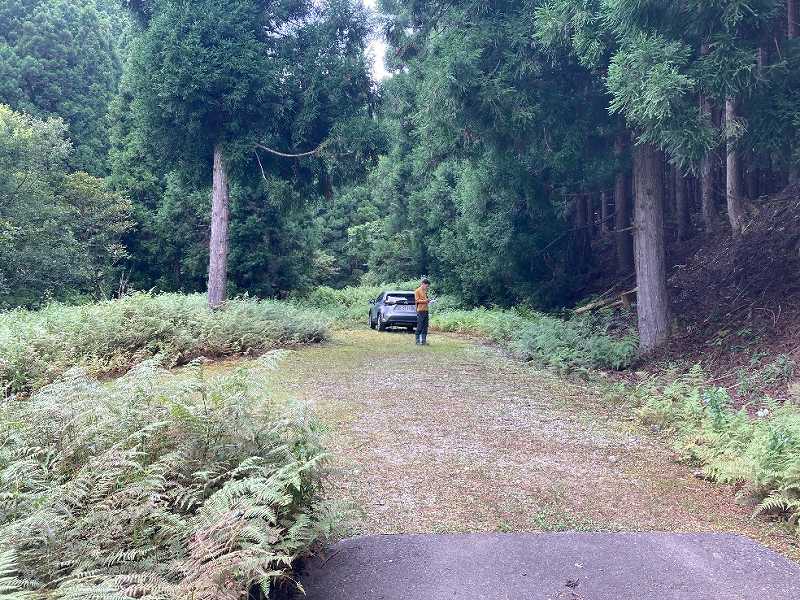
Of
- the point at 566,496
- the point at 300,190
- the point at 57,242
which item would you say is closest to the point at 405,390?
the point at 566,496

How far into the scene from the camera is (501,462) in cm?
611

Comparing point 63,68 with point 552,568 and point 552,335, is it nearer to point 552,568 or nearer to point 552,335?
point 552,335

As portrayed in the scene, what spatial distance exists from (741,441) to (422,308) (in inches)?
402

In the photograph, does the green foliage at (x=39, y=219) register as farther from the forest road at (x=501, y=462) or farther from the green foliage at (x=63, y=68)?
the forest road at (x=501, y=462)

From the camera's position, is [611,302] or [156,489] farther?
[611,302]

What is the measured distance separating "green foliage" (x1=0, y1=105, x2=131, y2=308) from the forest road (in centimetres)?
1222

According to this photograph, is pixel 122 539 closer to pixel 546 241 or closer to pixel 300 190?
pixel 300 190

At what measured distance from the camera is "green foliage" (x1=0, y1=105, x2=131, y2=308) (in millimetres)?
18438

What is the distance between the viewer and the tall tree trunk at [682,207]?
18281 mm

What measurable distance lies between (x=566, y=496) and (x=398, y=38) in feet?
71.5

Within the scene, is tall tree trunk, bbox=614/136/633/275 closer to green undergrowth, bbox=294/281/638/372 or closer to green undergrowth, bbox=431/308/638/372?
green undergrowth, bbox=294/281/638/372

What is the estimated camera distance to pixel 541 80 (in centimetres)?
1213

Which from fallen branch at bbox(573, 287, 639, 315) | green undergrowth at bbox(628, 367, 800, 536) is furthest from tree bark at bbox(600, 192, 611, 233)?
green undergrowth at bbox(628, 367, 800, 536)

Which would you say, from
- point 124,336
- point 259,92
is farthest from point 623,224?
point 124,336
